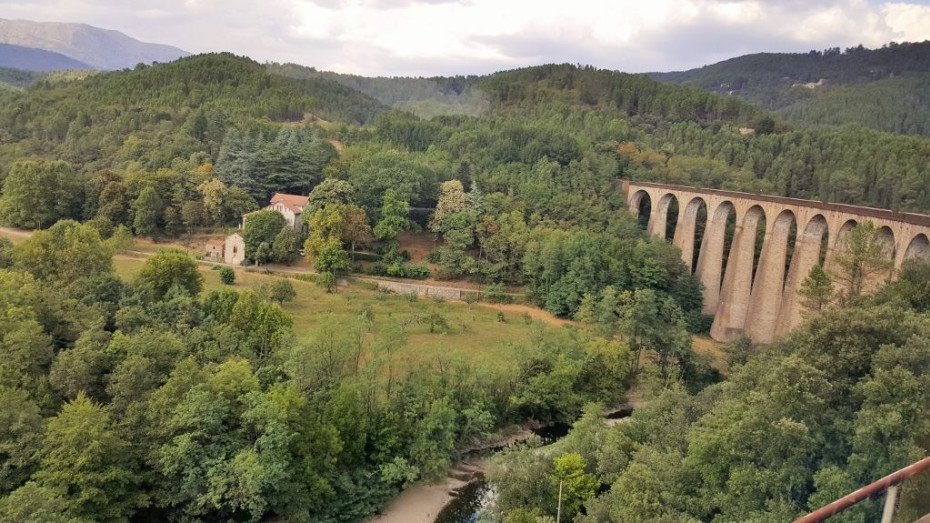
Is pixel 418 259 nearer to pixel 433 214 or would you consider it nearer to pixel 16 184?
pixel 433 214

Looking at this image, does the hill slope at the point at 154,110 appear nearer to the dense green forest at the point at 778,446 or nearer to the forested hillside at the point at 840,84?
the dense green forest at the point at 778,446

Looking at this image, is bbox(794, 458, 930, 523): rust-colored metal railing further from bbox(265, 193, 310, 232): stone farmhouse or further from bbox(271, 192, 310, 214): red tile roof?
bbox(271, 192, 310, 214): red tile roof

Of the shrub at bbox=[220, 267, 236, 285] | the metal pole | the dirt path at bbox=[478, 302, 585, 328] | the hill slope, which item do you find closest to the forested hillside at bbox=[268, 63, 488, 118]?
the hill slope

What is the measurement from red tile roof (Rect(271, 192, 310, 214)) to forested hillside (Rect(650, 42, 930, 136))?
284 ft

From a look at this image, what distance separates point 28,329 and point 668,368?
2832 cm

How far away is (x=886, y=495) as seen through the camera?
5086 mm

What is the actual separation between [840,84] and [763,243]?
126459mm

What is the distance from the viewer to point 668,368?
3422 cm

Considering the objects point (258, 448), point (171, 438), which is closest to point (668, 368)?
point (258, 448)

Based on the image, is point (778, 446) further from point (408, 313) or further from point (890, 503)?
point (408, 313)

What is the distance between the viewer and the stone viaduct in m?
35.1

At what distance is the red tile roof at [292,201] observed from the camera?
5384 cm

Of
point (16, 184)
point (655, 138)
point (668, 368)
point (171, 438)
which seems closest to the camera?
point (171, 438)

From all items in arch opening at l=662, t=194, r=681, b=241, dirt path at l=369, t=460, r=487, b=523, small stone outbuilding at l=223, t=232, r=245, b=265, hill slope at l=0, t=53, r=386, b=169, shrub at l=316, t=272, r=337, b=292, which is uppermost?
hill slope at l=0, t=53, r=386, b=169
